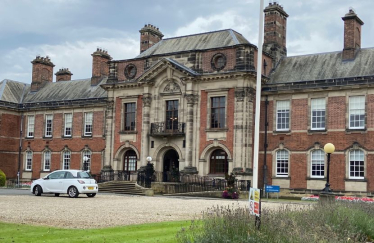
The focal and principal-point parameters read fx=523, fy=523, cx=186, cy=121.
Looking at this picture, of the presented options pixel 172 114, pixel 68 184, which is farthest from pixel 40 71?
pixel 68 184

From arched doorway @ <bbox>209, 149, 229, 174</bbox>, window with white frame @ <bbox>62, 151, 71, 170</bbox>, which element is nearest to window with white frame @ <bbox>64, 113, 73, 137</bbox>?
window with white frame @ <bbox>62, 151, 71, 170</bbox>

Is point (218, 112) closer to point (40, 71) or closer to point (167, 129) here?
point (167, 129)

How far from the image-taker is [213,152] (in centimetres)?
3594

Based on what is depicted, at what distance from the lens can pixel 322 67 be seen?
117 feet

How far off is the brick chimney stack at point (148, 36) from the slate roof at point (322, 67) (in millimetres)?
11777

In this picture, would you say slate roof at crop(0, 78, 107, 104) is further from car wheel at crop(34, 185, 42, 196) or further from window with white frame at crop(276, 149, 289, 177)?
car wheel at crop(34, 185, 42, 196)

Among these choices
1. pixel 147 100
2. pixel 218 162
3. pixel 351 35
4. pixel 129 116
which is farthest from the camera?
pixel 129 116

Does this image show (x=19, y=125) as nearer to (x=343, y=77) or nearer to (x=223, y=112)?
(x=223, y=112)

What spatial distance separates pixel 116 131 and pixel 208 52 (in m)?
9.67

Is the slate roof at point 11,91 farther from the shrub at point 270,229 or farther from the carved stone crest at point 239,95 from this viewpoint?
the shrub at point 270,229

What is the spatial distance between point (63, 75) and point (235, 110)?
25537mm

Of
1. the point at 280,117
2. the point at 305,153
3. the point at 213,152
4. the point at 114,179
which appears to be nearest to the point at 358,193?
the point at 305,153

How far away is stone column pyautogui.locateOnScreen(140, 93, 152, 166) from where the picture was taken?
3800 cm

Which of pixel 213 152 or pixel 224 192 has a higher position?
pixel 213 152
